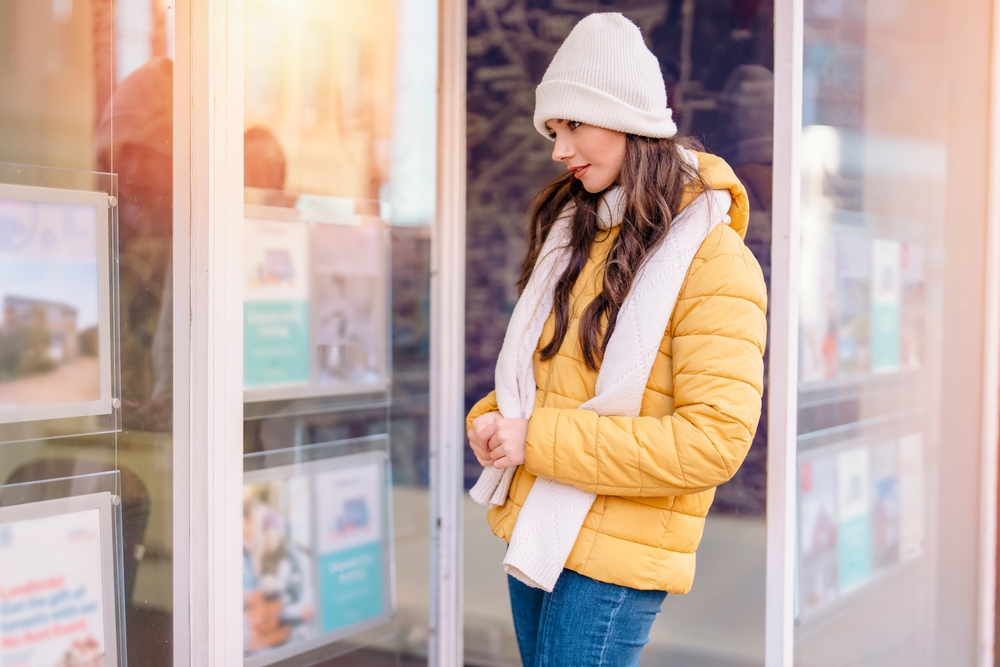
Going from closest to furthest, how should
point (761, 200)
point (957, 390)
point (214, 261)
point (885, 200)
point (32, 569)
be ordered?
point (32, 569) < point (214, 261) < point (761, 200) < point (885, 200) < point (957, 390)

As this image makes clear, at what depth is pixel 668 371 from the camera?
1.51m

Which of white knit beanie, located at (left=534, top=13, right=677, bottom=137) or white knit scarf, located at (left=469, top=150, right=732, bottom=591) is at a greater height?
white knit beanie, located at (left=534, top=13, right=677, bottom=137)

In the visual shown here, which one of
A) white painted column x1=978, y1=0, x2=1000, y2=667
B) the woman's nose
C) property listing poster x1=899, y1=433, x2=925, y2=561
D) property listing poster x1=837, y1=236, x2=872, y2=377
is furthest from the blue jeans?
white painted column x1=978, y1=0, x2=1000, y2=667

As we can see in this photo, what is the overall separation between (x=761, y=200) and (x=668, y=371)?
1.11 m

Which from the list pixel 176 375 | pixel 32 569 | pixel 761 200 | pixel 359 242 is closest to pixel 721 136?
pixel 761 200

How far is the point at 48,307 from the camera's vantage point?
65.5 inches

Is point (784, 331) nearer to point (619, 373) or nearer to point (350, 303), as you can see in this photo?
point (619, 373)

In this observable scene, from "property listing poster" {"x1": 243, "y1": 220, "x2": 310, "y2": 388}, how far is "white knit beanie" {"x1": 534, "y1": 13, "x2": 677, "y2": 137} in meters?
0.88

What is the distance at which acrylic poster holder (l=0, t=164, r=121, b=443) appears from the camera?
1.61m

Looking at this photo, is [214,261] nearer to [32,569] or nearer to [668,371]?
[32,569]

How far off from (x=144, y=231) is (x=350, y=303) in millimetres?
714

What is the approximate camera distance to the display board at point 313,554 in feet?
7.11

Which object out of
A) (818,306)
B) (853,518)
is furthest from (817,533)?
(818,306)

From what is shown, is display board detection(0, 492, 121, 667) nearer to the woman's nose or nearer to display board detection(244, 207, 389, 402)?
display board detection(244, 207, 389, 402)
